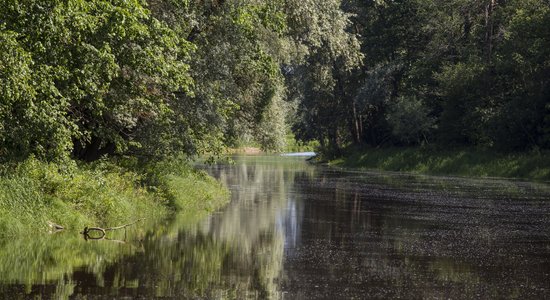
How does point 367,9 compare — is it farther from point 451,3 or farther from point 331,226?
point 331,226

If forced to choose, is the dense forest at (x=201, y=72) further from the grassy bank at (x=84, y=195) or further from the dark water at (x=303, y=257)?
the dark water at (x=303, y=257)

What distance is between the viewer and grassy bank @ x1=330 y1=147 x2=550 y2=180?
56438mm

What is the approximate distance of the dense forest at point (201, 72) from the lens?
61.9ft

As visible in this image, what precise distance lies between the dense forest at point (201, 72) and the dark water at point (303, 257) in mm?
2962

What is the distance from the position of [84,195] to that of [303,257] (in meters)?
7.40

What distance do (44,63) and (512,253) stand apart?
11367mm

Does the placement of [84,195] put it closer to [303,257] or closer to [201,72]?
[201,72]

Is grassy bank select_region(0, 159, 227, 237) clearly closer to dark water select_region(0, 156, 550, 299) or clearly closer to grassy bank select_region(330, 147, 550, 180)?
dark water select_region(0, 156, 550, 299)

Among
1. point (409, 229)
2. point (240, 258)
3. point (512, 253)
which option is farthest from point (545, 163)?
point (240, 258)

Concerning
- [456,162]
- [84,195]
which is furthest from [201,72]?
[456,162]

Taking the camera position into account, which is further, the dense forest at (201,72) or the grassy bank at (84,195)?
the grassy bank at (84,195)

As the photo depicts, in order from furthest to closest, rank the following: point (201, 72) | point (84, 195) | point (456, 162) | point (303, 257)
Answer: point (456, 162), point (201, 72), point (84, 195), point (303, 257)

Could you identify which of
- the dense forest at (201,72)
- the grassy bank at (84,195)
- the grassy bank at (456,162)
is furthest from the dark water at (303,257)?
the grassy bank at (456,162)

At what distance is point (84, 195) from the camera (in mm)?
23516
